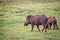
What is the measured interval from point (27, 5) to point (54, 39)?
25.6 inches

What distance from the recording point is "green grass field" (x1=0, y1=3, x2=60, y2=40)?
11.5 feet

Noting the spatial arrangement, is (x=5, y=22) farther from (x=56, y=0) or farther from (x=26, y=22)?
(x=56, y=0)

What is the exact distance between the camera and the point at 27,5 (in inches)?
143

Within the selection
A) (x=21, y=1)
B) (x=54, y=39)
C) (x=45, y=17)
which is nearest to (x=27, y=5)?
(x=21, y=1)

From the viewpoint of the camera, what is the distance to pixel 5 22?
11.8 feet

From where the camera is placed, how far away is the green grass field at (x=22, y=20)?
3.50 metres

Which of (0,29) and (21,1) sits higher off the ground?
(21,1)

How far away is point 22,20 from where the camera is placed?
11.7 ft

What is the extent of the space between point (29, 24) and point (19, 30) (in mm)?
180

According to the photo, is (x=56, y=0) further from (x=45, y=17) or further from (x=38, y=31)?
(x=38, y=31)

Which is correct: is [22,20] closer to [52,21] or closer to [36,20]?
[36,20]

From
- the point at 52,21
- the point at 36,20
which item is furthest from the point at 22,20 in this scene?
the point at 52,21

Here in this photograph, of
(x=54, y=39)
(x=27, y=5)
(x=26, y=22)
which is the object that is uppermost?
(x=27, y=5)

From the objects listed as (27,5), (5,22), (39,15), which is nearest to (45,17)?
(39,15)
